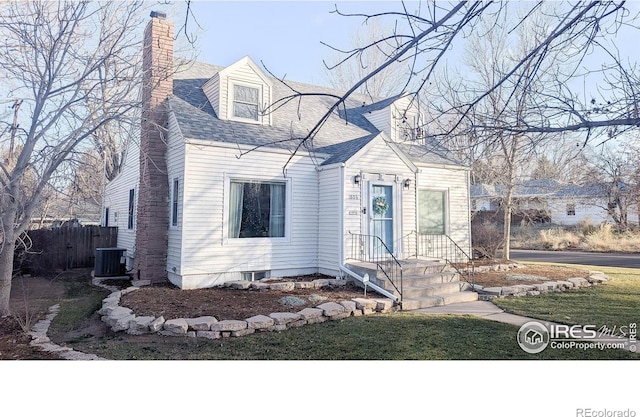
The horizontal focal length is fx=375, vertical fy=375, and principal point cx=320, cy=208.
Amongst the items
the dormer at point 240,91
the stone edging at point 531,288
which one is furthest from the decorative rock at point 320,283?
the dormer at point 240,91

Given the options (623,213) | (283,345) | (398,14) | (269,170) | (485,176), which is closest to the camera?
(398,14)

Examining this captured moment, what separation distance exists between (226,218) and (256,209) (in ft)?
2.40

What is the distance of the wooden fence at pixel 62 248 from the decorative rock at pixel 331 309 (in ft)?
27.8

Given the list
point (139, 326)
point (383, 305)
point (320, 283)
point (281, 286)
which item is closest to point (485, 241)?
point (320, 283)

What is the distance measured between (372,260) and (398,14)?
646cm

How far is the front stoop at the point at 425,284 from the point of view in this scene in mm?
6836

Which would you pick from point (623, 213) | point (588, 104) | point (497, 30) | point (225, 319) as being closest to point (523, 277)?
point (588, 104)

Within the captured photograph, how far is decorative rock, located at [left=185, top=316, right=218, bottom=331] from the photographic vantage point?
4949mm

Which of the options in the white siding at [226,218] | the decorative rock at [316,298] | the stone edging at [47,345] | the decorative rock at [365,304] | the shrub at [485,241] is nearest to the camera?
the stone edging at [47,345]

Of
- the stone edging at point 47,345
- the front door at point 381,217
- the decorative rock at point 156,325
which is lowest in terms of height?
the stone edging at point 47,345

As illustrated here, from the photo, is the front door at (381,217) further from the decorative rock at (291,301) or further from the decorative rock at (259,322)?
the decorative rock at (259,322)
